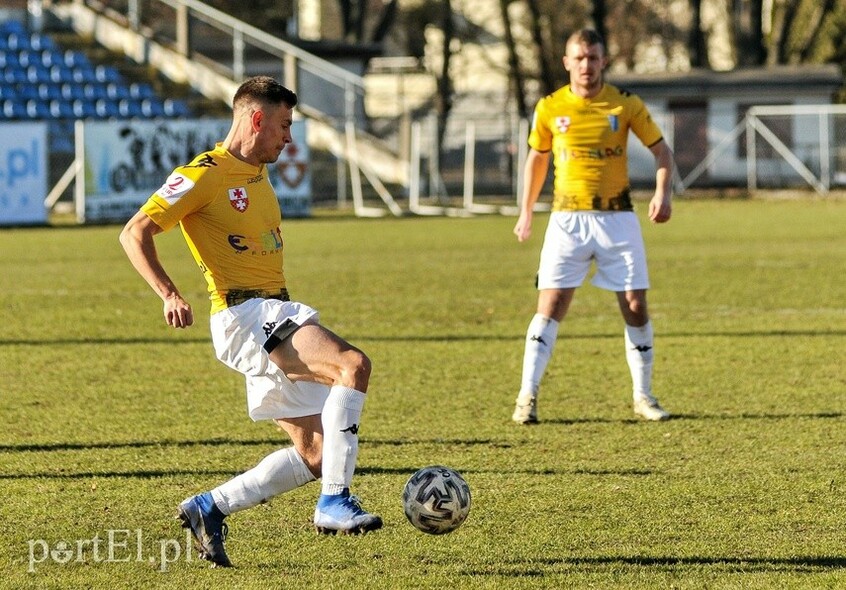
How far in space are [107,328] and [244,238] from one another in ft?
24.1

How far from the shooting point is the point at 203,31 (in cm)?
4500

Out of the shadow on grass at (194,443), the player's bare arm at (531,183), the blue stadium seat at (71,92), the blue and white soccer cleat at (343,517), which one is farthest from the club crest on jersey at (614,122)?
the blue stadium seat at (71,92)

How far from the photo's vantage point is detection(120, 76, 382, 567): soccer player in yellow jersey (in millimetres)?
5238

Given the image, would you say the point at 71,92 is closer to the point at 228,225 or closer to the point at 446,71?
the point at 446,71

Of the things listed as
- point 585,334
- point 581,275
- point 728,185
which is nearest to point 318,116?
point 728,185

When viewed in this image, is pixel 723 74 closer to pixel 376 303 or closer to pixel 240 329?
pixel 376 303

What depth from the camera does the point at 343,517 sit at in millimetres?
5082

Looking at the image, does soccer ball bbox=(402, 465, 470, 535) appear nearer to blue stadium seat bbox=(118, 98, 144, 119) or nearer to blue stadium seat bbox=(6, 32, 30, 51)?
blue stadium seat bbox=(118, 98, 144, 119)

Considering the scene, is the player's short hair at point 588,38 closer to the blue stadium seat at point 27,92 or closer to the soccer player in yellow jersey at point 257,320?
the soccer player in yellow jersey at point 257,320

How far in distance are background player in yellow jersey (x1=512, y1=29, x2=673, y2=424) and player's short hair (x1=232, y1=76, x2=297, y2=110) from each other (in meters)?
3.21

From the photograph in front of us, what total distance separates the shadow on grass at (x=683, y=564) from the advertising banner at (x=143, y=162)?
2177cm

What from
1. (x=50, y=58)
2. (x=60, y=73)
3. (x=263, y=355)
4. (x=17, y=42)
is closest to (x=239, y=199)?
(x=263, y=355)

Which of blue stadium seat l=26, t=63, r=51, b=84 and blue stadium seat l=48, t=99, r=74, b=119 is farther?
blue stadium seat l=26, t=63, r=51, b=84

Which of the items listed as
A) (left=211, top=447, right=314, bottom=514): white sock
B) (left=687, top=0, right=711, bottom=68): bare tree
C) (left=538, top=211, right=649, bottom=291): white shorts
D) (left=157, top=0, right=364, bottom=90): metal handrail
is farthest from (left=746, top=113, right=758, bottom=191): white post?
(left=211, top=447, right=314, bottom=514): white sock
